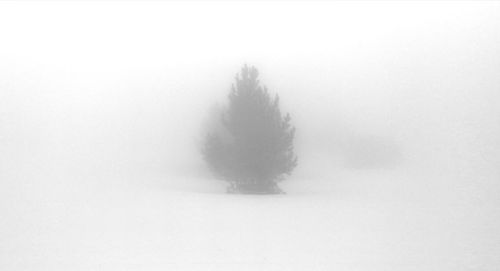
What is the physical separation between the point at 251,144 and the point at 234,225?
284mm

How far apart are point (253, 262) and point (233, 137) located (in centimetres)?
40

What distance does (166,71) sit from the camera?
1.88 meters

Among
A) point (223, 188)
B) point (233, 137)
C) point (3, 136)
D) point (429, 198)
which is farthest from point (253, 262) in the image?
point (3, 136)

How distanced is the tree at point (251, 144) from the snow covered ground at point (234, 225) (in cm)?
5

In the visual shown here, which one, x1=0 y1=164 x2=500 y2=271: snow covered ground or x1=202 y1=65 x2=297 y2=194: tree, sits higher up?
x1=202 y1=65 x2=297 y2=194: tree

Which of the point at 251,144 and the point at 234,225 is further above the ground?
the point at 251,144

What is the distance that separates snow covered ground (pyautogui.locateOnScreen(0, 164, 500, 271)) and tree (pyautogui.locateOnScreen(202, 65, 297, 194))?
53mm

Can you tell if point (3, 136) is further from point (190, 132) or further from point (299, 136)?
point (299, 136)

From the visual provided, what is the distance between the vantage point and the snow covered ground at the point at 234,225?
1.77 m

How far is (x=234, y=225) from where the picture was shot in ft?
5.95

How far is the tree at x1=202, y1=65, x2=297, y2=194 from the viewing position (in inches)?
68.1

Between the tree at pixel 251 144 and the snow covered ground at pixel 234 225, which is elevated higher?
the tree at pixel 251 144

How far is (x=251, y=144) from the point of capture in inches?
67.7

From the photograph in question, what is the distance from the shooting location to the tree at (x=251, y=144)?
173 centimetres
